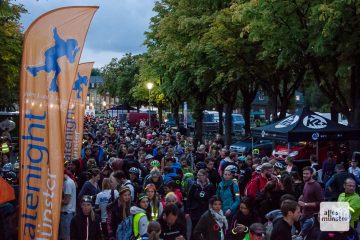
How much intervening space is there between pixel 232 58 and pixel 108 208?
18.5 metres

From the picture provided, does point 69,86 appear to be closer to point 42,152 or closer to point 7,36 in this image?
point 42,152

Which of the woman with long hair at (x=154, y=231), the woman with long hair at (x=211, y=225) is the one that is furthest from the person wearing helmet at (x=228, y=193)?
the woman with long hair at (x=154, y=231)

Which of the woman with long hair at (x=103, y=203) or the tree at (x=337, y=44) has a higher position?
the tree at (x=337, y=44)

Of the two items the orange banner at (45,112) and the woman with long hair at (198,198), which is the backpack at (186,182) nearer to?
the woman with long hair at (198,198)

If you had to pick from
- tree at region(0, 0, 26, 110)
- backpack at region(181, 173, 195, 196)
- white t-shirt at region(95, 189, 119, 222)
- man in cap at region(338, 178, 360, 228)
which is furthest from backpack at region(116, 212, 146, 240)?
tree at region(0, 0, 26, 110)

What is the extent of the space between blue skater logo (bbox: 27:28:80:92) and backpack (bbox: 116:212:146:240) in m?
2.13

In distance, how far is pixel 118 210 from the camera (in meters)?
9.01

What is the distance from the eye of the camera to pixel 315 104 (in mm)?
72875

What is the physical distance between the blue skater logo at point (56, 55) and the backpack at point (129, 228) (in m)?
2.13

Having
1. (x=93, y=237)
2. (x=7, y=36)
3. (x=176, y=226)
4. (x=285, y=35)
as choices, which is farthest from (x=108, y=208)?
(x=7, y=36)

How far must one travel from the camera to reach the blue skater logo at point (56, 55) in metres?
7.97

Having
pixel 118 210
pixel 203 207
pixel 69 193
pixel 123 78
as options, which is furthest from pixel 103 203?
pixel 123 78

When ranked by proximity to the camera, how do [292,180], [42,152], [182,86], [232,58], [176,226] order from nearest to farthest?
[42,152] → [176,226] → [292,180] → [232,58] → [182,86]

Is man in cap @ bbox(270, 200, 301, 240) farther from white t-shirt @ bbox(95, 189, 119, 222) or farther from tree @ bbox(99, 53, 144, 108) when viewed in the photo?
tree @ bbox(99, 53, 144, 108)
